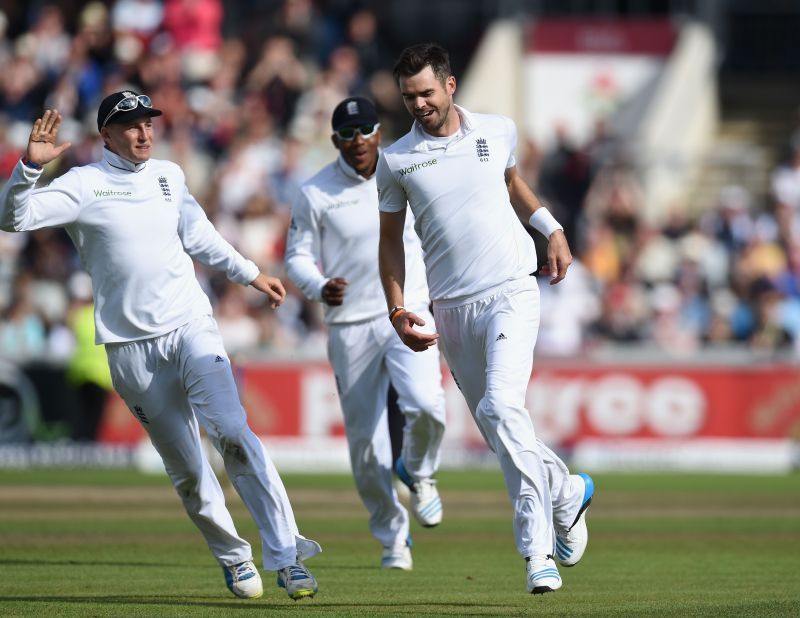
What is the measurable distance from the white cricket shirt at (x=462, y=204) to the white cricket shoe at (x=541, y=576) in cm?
152

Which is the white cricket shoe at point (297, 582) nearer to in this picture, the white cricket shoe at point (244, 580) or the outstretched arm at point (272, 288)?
the white cricket shoe at point (244, 580)

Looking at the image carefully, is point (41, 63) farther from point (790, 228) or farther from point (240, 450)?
point (240, 450)

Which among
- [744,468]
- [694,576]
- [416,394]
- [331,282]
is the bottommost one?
[744,468]

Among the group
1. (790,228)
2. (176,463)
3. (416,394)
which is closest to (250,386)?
(790,228)

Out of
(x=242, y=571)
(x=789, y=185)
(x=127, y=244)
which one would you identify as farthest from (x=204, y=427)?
(x=789, y=185)

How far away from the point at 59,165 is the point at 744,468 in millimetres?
9621

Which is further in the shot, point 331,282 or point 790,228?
point 790,228

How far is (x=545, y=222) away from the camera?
368 inches

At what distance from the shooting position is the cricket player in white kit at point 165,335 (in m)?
9.20

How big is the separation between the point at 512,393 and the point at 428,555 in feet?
11.4

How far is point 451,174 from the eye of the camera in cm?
923

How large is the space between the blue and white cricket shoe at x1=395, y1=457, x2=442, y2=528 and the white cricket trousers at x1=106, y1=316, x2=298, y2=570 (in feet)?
7.04

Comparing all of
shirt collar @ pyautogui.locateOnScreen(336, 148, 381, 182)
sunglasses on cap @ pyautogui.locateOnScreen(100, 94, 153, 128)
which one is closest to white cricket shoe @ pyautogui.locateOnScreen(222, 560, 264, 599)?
sunglasses on cap @ pyautogui.locateOnScreen(100, 94, 153, 128)

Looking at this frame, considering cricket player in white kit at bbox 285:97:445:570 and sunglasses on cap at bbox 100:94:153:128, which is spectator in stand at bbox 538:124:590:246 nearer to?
cricket player in white kit at bbox 285:97:445:570
